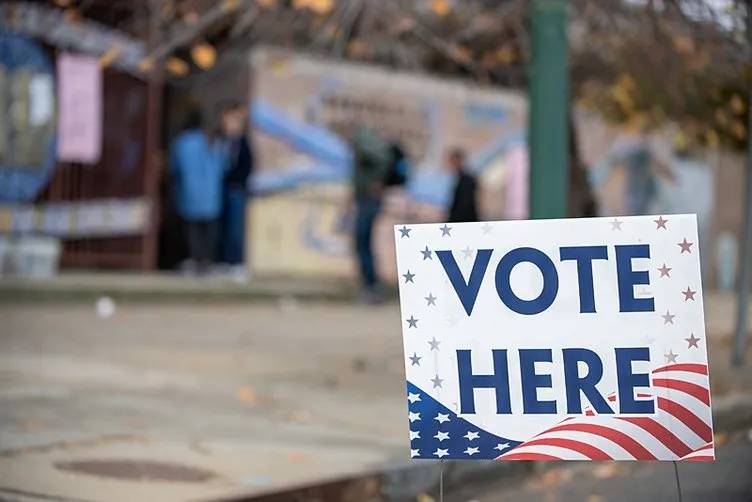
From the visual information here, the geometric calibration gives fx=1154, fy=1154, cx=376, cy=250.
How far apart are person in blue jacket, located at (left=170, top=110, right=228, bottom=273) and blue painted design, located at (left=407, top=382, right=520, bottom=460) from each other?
38.4ft

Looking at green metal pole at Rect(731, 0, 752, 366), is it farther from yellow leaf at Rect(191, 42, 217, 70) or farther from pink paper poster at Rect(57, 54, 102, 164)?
pink paper poster at Rect(57, 54, 102, 164)

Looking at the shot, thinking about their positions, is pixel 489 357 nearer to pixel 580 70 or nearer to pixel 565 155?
pixel 565 155

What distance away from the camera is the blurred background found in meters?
6.16

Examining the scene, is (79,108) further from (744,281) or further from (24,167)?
(744,281)

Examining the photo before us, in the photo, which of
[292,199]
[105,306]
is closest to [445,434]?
[105,306]

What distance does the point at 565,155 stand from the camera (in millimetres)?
6750

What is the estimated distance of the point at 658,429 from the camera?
12.6 feet

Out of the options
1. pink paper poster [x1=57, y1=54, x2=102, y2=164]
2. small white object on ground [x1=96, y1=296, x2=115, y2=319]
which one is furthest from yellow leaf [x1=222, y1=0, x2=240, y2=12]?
pink paper poster [x1=57, y1=54, x2=102, y2=164]

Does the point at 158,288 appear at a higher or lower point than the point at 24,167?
lower

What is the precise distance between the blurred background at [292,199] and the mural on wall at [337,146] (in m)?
0.04

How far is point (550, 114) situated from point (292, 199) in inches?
397

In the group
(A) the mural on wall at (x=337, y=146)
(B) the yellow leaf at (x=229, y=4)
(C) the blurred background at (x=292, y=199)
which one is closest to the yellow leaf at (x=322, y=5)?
(C) the blurred background at (x=292, y=199)

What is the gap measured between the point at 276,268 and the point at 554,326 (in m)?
12.6

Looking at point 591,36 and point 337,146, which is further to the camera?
point 337,146
